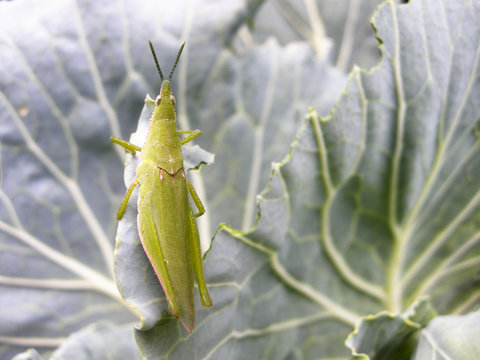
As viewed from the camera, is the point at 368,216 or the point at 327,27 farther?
the point at 327,27

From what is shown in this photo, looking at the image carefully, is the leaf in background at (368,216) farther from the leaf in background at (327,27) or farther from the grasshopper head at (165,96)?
the leaf in background at (327,27)

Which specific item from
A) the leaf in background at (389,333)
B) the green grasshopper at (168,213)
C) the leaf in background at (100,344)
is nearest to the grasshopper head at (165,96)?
the green grasshopper at (168,213)

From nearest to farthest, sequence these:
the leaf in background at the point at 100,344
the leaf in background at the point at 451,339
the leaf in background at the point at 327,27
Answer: the leaf in background at the point at 451,339 < the leaf in background at the point at 100,344 < the leaf in background at the point at 327,27

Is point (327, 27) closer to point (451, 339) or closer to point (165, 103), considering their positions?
point (165, 103)

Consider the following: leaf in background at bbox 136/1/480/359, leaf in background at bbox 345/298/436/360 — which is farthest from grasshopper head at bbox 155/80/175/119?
leaf in background at bbox 345/298/436/360

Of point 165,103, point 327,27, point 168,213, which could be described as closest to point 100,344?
point 168,213

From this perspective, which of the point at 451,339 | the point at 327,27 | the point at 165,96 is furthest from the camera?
the point at 327,27

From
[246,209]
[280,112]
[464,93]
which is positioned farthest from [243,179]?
[464,93]
